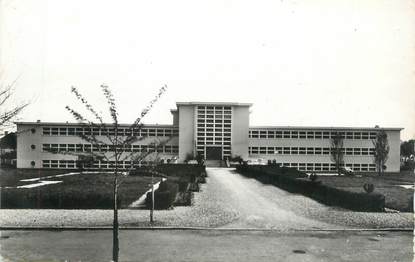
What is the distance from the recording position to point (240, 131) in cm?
5597

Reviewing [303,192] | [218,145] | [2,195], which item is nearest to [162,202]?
[2,195]

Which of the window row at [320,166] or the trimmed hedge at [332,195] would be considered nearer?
the trimmed hedge at [332,195]

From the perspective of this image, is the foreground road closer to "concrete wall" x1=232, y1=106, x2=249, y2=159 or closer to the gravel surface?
the gravel surface

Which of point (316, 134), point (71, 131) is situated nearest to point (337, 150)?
point (316, 134)

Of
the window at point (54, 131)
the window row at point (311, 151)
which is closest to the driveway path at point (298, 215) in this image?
the window row at point (311, 151)

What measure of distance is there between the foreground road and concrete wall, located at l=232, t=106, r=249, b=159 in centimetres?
4123

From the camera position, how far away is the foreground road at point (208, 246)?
35.2ft

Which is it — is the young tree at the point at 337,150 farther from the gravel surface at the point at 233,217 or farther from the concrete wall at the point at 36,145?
the gravel surface at the point at 233,217

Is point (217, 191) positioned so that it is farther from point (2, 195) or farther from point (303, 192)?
point (2, 195)

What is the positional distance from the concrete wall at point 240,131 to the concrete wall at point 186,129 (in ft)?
17.6

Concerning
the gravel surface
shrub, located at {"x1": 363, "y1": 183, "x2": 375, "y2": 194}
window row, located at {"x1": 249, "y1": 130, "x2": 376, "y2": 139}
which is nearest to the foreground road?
the gravel surface

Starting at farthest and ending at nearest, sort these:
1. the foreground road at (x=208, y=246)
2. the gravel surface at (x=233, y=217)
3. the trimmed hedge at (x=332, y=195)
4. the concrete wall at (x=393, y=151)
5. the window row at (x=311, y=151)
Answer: the concrete wall at (x=393, y=151), the window row at (x=311, y=151), the trimmed hedge at (x=332, y=195), the gravel surface at (x=233, y=217), the foreground road at (x=208, y=246)

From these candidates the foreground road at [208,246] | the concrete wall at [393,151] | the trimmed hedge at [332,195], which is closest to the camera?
the foreground road at [208,246]

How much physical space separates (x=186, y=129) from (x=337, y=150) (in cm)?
1905
